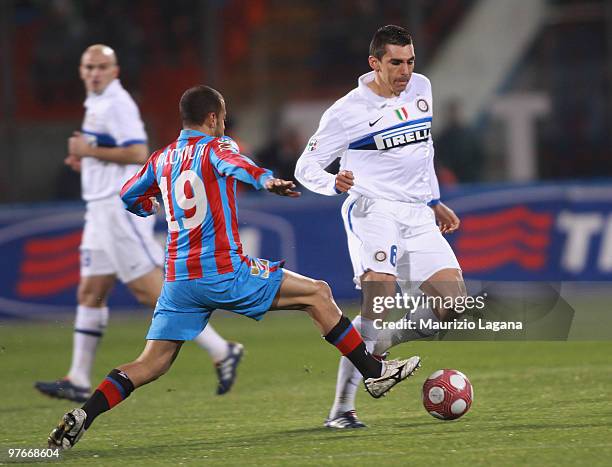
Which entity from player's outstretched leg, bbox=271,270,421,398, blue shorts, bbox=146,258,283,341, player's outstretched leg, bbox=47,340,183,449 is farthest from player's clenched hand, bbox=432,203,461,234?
player's outstretched leg, bbox=47,340,183,449

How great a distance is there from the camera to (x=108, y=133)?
9.06m

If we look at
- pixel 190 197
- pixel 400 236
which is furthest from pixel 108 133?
pixel 190 197

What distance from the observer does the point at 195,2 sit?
16516 mm

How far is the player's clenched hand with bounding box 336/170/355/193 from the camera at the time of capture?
262 inches

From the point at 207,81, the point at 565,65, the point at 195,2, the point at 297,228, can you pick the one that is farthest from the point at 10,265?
the point at 565,65

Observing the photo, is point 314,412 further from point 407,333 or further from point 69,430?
point 69,430

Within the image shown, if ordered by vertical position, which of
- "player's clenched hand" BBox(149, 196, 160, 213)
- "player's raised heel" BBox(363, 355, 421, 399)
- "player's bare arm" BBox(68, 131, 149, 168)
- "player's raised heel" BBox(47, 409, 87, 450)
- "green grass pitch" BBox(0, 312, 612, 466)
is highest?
"player's bare arm" BBox(68, 131, 149, 168)

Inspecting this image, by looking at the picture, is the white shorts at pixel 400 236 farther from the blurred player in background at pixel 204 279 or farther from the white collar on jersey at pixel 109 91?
the white collar on jersey at pixel 109 91

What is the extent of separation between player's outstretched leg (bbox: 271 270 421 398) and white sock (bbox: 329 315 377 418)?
0.39 meters

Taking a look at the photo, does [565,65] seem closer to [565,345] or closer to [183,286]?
[565,345]

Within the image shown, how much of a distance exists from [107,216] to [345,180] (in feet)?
9.61

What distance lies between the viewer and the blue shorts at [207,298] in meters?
6.46

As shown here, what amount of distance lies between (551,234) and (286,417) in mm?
6710

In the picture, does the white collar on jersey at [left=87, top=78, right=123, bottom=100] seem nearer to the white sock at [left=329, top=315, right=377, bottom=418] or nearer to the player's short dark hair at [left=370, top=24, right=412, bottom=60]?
the player's short dark hair at [left=370, top=24, right=412, bottom=60]
